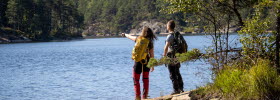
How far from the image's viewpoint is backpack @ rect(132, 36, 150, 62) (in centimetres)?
832

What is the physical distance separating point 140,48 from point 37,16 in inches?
3638

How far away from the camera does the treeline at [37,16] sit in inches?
3583

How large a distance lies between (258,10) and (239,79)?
5.19 ft

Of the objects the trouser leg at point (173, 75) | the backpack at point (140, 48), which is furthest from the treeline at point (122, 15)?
the backpack at point (140, 48)

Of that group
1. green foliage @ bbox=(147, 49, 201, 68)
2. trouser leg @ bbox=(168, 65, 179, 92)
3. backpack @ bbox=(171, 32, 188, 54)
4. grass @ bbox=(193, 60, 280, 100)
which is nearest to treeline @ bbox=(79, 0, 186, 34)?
trouser leg @ bbox=(168, 65, 179, 92)

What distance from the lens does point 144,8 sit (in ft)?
552

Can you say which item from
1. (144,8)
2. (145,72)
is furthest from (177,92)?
(144,8)

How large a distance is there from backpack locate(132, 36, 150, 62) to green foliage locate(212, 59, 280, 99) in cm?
199

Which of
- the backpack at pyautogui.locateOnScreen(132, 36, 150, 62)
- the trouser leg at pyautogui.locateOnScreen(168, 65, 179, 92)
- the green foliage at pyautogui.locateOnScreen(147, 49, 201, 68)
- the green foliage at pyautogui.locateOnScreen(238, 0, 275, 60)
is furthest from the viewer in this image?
the trouser leg at pyautogui.locateOnScreen(168, 65, 179, 92)

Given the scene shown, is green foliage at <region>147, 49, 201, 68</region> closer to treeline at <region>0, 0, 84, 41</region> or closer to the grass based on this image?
the grass

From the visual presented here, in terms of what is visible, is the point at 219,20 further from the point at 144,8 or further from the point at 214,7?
the point at 144,8

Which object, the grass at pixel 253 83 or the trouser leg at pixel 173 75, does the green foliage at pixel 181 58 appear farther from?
the trouser leg at pixel 173 75

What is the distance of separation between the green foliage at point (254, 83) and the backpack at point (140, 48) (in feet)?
6.54

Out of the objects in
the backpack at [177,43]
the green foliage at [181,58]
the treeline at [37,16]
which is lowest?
the green foliage at [181,58]
